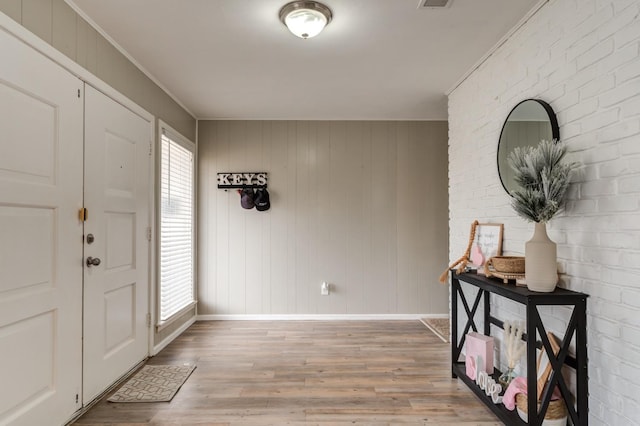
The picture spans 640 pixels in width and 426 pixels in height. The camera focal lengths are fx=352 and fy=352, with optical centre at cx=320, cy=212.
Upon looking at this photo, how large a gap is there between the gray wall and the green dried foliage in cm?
261

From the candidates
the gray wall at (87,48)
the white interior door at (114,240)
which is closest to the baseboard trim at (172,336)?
the gray wall at (87,48)

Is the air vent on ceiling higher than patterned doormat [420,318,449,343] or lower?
higher

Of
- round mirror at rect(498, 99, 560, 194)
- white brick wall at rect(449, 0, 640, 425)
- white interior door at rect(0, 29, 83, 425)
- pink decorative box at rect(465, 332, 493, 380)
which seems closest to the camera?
white brick wall at rect(449, 0, 640, 425)

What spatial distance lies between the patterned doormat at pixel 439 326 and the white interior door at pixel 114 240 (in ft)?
9.12

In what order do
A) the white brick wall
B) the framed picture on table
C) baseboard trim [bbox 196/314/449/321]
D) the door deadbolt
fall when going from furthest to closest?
baseboard trim [bbox 196/314/449/321], the framed picture on table, the door deadbolt, the white brick wall

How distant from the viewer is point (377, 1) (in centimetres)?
201

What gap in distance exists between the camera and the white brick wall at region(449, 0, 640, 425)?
1479 millimetres

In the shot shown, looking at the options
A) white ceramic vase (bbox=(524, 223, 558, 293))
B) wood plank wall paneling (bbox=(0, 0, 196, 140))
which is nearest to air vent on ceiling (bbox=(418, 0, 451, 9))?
white ceramic vase (bbox=(524, 223, 558, 293))

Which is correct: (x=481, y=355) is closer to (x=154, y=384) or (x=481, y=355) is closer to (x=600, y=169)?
(x=600, y=169)

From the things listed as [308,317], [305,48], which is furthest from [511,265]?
[308,317]

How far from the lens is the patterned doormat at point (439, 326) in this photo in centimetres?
357

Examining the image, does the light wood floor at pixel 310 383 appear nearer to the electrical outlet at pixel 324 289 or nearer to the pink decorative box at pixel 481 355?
the pink decorative box at pixel 481 355

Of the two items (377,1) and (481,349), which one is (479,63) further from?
(481,349)

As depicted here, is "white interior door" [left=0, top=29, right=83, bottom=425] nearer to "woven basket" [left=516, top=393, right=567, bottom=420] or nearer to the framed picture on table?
"woven basket" [left=516, top=393, right=567, bottom=420]
